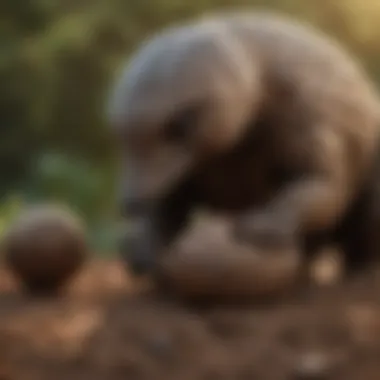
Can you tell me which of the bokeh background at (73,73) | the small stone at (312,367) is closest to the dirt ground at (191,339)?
the small stone at (312,367)

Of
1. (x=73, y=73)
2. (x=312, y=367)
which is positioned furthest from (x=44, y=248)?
(x=73, y=73)

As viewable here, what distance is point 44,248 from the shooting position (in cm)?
115

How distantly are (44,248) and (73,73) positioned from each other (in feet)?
1.76

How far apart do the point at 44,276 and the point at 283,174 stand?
30 cm

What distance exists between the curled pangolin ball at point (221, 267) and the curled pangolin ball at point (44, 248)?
0.49 ft

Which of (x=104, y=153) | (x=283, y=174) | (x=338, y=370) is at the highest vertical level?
(x=104, y=153)

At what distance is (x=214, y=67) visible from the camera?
1.07 metres

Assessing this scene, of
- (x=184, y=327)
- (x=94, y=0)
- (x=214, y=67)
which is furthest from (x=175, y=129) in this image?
(x=94, y=0)

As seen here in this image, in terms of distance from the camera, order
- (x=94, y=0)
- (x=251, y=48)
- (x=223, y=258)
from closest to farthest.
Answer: (x=223, y=258), (x=251, y=48), (x=94, y=0)

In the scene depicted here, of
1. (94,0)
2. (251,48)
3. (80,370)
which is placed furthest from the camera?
(94,0)

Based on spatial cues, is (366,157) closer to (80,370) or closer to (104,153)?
(80,370)

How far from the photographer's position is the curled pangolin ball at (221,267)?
103 cm

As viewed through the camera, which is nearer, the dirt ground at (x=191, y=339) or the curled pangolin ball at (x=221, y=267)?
the dirt ground at (x=191, y=339)

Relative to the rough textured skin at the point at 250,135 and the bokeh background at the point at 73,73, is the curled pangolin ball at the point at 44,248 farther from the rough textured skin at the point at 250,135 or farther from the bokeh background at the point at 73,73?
the bokeh background at the point at 73,73
